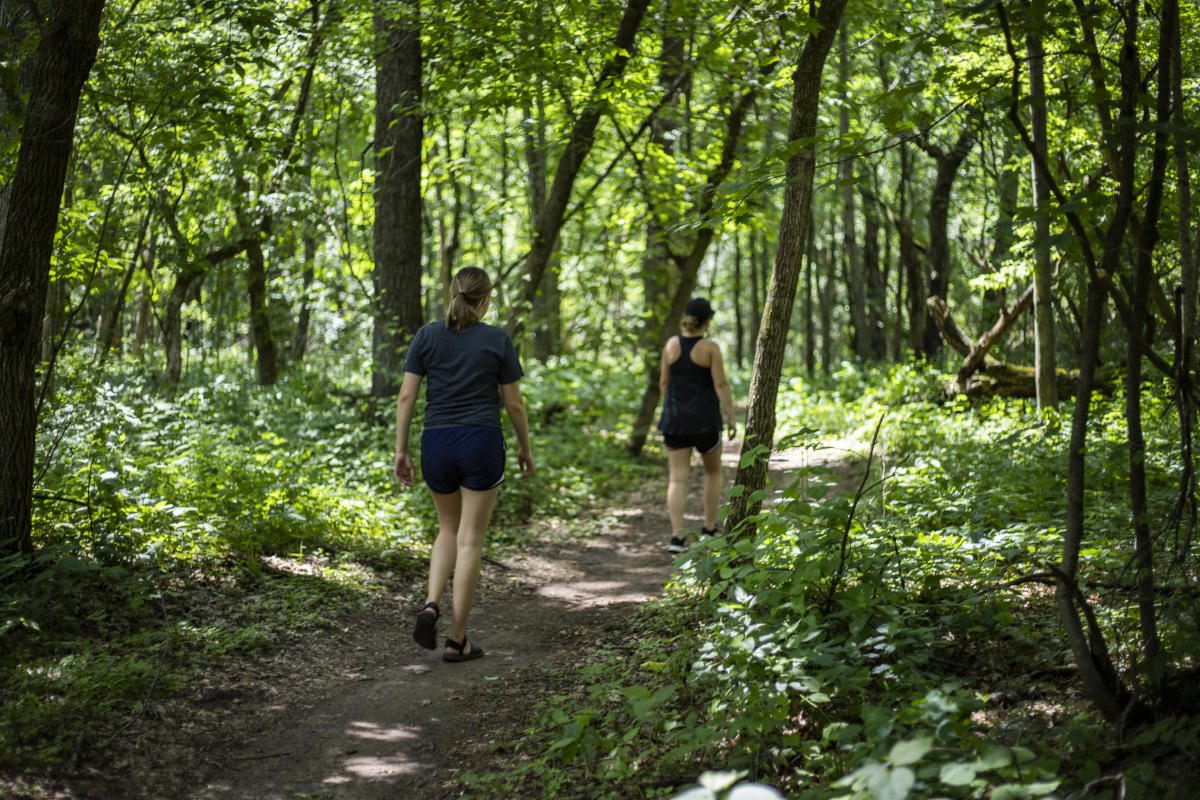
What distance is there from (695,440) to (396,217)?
5141 mm

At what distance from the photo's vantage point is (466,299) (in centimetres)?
535

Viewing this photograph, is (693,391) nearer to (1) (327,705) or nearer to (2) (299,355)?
(1) (327,705)

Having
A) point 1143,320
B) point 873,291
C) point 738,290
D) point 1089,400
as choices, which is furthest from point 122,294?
point 738,290

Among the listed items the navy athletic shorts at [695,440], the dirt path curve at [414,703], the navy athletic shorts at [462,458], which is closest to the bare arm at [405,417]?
the navy athletic shorts at [462,458]

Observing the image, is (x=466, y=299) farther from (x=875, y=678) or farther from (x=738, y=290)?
(x=738, y=290)

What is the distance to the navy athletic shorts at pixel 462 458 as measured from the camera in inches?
206

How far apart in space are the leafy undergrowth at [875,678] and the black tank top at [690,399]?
6.98 ft

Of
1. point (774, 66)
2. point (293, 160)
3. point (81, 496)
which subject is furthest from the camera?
point (774, 66)

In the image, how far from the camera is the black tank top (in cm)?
759

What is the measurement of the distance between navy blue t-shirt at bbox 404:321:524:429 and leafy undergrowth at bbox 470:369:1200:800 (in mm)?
1662

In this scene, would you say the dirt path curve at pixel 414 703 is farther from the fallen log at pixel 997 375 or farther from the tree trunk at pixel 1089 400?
the fallen log at pixel 997 375

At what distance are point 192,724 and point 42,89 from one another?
3.64 m

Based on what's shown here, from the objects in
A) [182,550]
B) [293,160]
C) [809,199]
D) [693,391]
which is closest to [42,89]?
[293,160]

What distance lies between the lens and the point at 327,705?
4.70 metres
